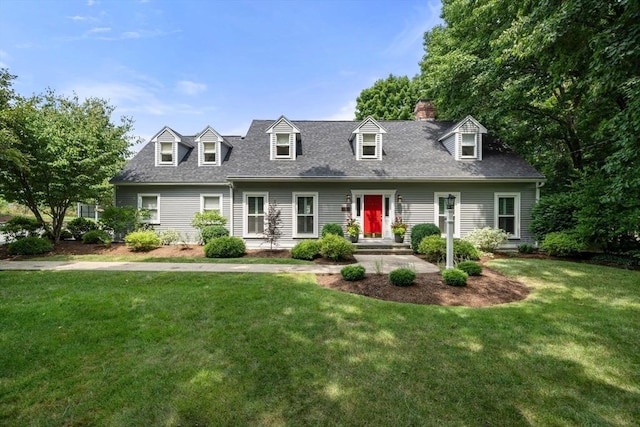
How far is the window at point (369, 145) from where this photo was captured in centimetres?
1354

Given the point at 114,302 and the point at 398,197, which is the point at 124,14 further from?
the point at 398,197

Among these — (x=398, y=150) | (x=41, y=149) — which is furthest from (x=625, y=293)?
Result: (x=41, y=149)

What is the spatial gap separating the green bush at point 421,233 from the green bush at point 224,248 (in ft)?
21.9

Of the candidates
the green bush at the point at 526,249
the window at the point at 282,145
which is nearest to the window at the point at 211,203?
the window at the point at 282,145

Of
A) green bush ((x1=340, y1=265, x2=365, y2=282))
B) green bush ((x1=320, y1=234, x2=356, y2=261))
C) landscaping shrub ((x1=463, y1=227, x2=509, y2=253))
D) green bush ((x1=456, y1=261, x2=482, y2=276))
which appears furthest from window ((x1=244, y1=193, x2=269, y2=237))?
landscaping shrub ((x1=463, y1=227, x2=509, y2=253))

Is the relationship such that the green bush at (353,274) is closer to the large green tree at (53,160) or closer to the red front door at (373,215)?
the red front door at (373,215)

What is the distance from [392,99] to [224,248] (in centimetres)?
2567

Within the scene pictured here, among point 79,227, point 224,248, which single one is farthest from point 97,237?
point 224,248

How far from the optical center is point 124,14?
833 centimetres

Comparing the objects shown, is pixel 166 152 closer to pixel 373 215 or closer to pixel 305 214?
pixel 305 214

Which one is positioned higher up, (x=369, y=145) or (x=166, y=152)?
(x=369, y=145)

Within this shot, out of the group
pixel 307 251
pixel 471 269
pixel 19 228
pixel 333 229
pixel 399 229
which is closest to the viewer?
pixel 471 269

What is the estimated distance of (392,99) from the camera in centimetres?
2934

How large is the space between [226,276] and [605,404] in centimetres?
659
